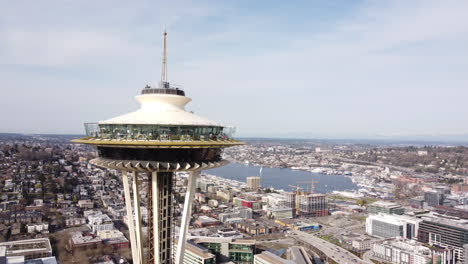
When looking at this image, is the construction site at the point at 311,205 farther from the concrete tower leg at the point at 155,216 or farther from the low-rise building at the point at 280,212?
the concrete tower leg at the point at 155,216

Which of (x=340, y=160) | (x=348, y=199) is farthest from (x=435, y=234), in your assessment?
(x=340, y=160)

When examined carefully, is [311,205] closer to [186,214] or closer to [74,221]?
[74,221]

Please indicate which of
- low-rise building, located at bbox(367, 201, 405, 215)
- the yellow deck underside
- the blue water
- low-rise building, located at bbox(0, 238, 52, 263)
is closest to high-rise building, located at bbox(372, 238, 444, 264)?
low-rise building, located at bbox(367, 201, 405, 215)

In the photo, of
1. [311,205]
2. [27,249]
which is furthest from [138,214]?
[311,205]

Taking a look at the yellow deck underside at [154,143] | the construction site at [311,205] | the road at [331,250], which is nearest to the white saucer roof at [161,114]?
the yellow deck underside at [154,143]

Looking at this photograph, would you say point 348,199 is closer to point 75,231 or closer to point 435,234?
point 435,234

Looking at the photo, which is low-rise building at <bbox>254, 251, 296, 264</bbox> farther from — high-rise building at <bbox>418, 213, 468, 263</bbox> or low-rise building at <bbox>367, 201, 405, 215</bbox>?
low-rise building at <bbox>367, 201, 405, 215</bbox>
